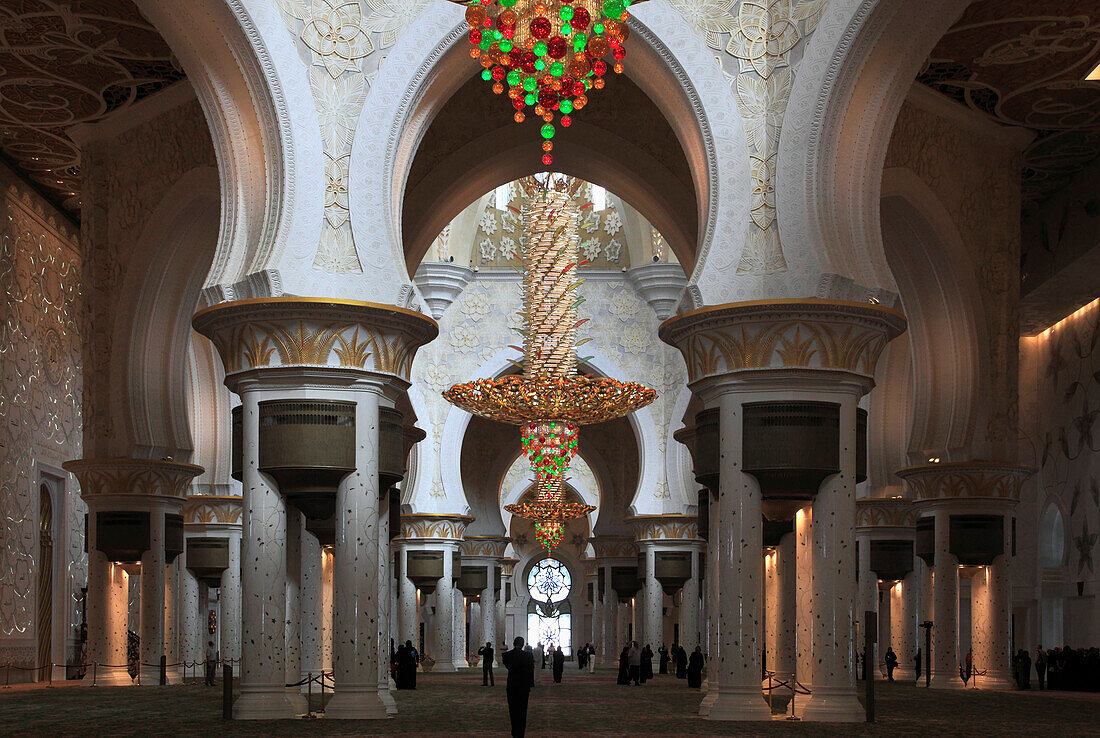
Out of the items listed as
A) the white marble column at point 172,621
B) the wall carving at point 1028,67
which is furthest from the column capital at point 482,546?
the wall carving at point 1028,67

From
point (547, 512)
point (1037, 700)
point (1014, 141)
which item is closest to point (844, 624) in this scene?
point (1037, 700)

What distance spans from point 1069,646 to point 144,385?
1410cm

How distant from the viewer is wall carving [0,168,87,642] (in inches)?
716

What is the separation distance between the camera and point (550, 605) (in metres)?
45.8

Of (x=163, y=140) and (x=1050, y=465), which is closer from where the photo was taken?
(x=163, y=140)

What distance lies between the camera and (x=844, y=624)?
10.5m

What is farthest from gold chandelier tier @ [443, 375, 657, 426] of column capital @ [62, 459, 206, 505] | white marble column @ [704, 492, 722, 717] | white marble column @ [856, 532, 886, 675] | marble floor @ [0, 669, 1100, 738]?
white marble column @ [704, 492, 722, 717]

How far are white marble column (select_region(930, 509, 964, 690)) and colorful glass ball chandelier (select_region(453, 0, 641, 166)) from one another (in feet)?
31.1

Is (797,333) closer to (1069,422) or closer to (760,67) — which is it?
(760,67)

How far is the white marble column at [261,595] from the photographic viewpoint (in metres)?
10.4

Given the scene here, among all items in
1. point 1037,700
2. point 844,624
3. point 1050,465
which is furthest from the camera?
point 1050,465

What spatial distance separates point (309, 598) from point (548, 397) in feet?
29.2

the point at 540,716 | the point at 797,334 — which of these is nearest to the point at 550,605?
the point at 540,716

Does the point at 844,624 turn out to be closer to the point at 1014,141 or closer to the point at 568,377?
the point at 1014,141
